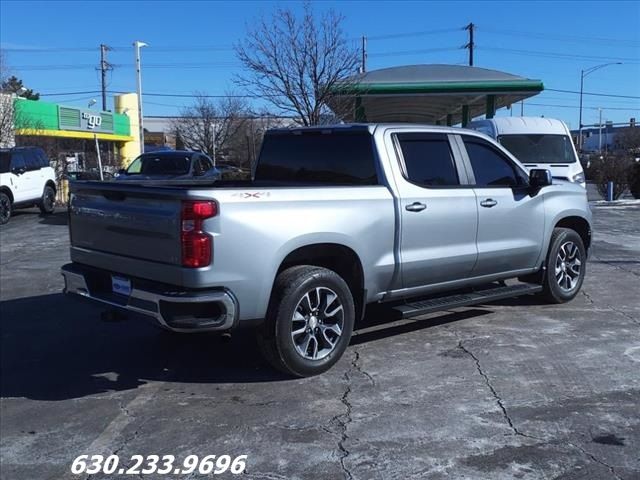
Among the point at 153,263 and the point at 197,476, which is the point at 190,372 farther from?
the point at 197,476

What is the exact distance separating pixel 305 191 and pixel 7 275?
298 inches

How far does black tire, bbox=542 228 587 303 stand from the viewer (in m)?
7.50

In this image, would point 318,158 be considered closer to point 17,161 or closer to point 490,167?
point 490,167

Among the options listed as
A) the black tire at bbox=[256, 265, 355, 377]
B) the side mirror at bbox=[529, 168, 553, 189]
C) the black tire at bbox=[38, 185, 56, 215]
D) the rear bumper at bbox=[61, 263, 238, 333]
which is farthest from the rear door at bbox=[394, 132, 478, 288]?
the black tire at bbox=[38, 185, 56, 215]

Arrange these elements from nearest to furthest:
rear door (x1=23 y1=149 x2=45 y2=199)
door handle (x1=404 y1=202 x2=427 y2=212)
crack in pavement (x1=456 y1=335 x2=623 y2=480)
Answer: crack in pavement (x1=456 y1=335 x2=623 y2=480) → door handle (x1=404 y1=202 x2=427 y2=212) → rear door (x1=23 y1=149 x2=45 y2=199)

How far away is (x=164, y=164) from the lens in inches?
675

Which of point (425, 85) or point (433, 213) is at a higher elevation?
point (425, 85)

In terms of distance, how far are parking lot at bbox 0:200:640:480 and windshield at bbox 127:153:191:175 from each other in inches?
364

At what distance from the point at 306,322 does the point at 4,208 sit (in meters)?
15.4

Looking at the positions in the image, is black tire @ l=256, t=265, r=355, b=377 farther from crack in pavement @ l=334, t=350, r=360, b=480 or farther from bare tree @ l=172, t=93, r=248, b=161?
bare tree @ l=172, t=93, r=248, b=161

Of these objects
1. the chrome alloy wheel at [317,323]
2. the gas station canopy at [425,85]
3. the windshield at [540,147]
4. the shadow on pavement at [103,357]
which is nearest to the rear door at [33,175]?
the gas station canopy at [425,85]

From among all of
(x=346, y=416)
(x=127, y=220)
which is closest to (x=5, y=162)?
(x=127, y=220)

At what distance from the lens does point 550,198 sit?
7426mm

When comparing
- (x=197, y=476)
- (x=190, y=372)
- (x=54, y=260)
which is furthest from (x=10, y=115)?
(x=197, y=476)
